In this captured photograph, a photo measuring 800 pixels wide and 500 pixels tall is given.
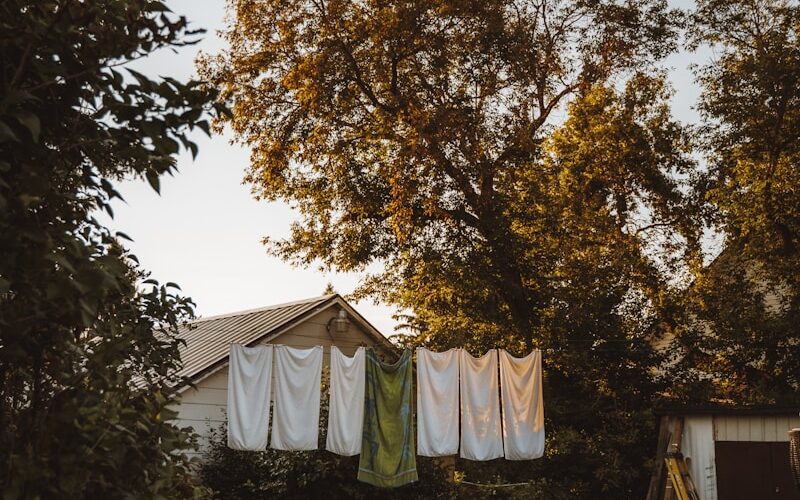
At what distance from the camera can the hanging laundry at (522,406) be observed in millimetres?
10516

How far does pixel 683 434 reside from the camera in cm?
1027

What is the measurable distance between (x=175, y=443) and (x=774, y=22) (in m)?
14.0

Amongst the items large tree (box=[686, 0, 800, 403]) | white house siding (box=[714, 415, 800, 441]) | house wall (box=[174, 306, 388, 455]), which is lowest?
white house siding (box=[714, 415, 800, 441])

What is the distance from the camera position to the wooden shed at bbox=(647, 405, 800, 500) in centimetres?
941

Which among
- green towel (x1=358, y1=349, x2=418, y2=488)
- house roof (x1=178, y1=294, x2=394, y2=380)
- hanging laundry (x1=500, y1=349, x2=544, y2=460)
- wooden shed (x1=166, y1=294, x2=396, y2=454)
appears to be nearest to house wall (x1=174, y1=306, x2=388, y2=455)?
wooden shed (x1=166, y1=294, x2=396, y2=454)

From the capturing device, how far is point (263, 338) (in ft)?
43.8

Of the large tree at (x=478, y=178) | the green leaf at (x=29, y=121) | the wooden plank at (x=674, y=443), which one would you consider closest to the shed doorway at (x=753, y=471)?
the wooden plank at (x=674, y=443)

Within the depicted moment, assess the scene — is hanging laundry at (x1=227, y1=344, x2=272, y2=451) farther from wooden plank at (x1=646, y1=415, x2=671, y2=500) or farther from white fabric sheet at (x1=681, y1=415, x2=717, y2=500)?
white fabric sheet at (x1=681, y1=415, x2=717, y2=500)

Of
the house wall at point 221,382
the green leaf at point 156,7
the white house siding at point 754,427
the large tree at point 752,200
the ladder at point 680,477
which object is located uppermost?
the large tree at point 752,200

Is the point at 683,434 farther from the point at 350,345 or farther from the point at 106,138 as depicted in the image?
the point at 106,138

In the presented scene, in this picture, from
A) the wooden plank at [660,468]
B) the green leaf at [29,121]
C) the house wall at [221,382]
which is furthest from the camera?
the house wall at [221,382]

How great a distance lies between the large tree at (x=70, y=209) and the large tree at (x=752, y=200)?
1184 centimetres

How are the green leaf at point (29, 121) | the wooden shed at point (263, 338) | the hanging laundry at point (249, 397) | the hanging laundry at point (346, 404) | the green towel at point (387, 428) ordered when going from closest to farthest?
1. the green leaf at point (29, 121)
2. the hanging laundry at point (249, 397)
3. the hanging laundry at point (346, 404)
4. the green towel at point (387, 428)
5. the wooden shed at point (263, 338)

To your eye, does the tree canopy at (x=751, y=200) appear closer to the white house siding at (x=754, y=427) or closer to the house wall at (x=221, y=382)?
the white house siding at (x=754, y=427)
